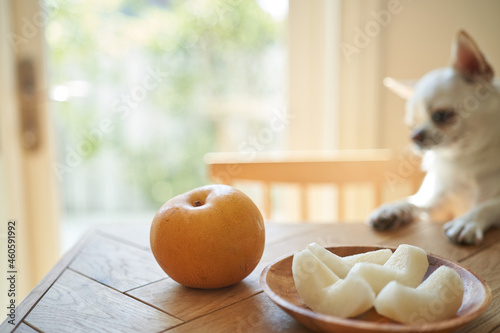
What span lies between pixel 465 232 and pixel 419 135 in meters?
0.29

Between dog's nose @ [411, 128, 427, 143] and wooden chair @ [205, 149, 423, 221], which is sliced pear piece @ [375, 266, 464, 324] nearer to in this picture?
dog's nose @ [411, 128, 427, 143]

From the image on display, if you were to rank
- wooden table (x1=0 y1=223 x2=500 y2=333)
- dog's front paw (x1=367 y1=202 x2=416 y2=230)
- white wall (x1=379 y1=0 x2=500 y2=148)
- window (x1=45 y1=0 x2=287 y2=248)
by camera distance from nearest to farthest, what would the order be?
wooden table (x1=0 y1=223 x2=500 y2=333) → dog's front paw (x1=367 y1=202 x2=416 y2=230) → white wall (x1=379 y1=0 x2=500 y2=148) → window (x1=45 y1=0 x2=287 y2=248)

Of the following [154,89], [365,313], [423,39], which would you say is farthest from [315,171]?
[154,89]

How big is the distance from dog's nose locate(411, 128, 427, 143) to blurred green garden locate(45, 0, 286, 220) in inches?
41.6

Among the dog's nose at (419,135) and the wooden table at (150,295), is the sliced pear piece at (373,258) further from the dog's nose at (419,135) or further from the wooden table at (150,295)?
the dog's nose at (419,135)

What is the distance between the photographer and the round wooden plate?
41 cm

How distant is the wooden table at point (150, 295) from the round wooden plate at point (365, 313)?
35mm

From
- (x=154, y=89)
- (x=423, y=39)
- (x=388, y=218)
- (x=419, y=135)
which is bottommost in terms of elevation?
(x=388, y=218)

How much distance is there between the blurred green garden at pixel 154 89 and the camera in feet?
7.39

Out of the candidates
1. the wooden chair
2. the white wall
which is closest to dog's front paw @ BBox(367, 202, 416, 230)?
the wooden chair

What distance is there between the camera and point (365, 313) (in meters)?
0.47

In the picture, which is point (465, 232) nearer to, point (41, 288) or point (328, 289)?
point (328, 289)

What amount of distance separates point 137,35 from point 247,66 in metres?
0.79

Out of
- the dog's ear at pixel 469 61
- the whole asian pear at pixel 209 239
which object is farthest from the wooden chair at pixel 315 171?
the whole asian pear at pixel 209 239
